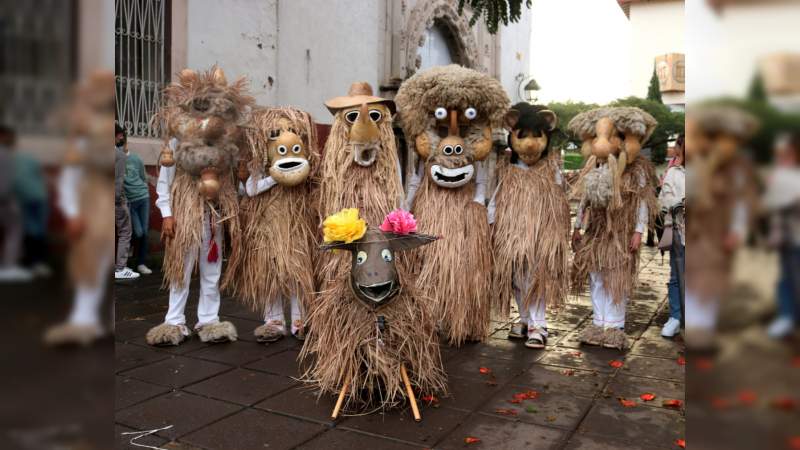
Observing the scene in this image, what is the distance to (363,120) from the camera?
407cm

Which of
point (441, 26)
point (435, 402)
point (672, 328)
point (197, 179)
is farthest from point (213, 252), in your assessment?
point (441, 26)

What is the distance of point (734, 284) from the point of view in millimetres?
542

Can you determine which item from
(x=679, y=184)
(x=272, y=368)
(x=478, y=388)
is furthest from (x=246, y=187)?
(x=679, y=184)

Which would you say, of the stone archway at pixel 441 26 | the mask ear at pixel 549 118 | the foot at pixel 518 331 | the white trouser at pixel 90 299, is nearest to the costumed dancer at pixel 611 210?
the mask ear at pixel 549 118

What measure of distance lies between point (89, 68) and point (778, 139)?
1.94ft

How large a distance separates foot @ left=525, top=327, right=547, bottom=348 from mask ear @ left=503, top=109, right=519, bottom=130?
4.85ft

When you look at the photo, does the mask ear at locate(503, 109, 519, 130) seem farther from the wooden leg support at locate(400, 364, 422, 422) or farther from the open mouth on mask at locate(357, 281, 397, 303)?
the wooden leg support at locate(400, 364, 422, 422)

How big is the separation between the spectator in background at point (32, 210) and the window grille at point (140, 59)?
22.1 feet

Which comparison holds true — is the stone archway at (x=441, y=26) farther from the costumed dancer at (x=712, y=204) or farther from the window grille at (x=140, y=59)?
the costumed dancer at (x=712, y=204)

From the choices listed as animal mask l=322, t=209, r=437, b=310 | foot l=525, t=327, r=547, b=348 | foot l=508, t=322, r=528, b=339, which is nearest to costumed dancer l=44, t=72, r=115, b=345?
animal mask l=322, t=209, r=437, b=310

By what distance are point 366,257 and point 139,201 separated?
4.38m

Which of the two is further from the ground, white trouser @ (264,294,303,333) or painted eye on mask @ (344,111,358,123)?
painted eye on mask @ (344,111,358,123)

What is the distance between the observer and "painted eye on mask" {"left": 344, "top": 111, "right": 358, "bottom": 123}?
4.24 metres

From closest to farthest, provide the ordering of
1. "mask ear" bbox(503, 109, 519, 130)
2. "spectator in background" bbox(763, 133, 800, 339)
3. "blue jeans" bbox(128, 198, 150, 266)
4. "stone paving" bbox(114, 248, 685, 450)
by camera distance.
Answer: "spectator in background" bbox(763, 133, 800, 339) → "stone paving" bbox(114, 248, 685, 450) → "mask ear" bbox(503, 109, 519, 130) → "blue jeans" bbox(128, 198, 150, 266)
